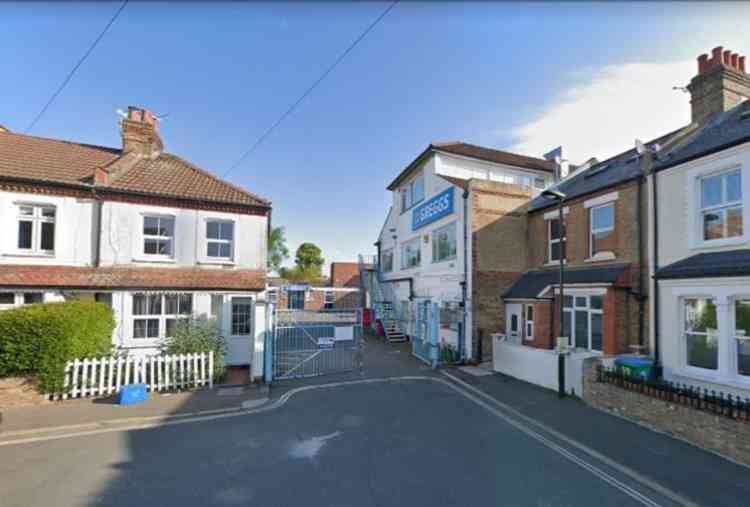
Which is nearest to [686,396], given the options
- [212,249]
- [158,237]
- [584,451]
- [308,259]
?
[584,451]

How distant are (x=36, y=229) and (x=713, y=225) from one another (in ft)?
67.5

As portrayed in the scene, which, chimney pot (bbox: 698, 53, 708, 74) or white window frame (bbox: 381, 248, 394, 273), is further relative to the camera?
white window frame (bbox: 381, 248, 394, 273)

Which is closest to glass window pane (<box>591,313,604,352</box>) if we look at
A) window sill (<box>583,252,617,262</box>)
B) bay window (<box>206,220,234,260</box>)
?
window sill (<box>583,252,617,262</box>)

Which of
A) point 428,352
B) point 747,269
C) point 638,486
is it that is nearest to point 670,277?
point 747,269

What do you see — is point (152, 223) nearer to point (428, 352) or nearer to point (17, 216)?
point (17, 216)

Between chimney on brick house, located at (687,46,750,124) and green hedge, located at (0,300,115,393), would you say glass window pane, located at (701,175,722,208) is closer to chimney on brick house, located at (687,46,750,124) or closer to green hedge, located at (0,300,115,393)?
chimney on brick house, located at (687,46,750,124)

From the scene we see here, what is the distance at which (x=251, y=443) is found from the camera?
6.86 m

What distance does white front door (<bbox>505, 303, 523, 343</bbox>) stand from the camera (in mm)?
14836

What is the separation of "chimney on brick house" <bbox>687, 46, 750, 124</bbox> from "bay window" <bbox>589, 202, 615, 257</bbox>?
477 centimetres

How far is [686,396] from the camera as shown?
23.1ft

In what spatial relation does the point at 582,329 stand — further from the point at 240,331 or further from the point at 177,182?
the point at 177,182

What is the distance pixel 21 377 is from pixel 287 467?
8.00m

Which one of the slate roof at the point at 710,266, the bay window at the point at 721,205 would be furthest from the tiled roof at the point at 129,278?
the bay window at the point at 721,205

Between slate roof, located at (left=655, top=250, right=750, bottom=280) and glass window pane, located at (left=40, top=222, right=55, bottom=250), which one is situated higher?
glass window pane, located at (left=40, top=222, right=55, bottom=250)
